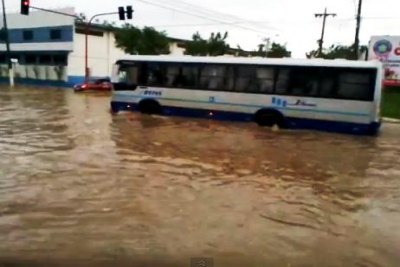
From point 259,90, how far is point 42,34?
131 feet

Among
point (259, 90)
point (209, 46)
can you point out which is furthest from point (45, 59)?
point (259, 90)

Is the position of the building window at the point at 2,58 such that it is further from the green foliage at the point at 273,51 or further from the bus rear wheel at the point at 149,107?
the bus rear wheel at the point at 149,107

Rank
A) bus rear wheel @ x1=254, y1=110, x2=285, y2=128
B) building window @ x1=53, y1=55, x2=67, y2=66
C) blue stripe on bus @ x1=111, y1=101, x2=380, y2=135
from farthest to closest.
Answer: building window @ x1=53, y1=55, x2=67, y2=66 → bus rear wheel @ x1=254, y1=110, x2=285, y2=128 → blue stripe on bus @ x1=111, y1=101, x2=380, y2=135

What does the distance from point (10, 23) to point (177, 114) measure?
142 feet

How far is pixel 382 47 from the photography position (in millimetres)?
34000

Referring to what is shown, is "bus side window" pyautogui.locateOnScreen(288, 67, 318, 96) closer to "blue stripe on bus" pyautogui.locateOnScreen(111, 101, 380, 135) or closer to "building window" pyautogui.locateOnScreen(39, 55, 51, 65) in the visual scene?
"blue stripe on bus" pyautogui.locateOnScreen(111, 101, 380, 135)

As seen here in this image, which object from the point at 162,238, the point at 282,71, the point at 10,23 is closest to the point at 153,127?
the point at 282,71

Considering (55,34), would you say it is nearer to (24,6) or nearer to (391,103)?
(24,6)

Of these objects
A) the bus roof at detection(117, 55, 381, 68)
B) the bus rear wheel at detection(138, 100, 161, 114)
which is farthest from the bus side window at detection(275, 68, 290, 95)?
the bus rear wheel at detection(138, 100, 161, 114)

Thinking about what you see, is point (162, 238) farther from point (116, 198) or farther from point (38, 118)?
point (38, 118)

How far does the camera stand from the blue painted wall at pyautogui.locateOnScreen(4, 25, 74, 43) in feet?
157

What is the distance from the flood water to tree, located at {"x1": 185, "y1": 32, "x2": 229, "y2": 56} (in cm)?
3950

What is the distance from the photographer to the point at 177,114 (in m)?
18.8

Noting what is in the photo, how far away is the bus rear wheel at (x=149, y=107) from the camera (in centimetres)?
1900
